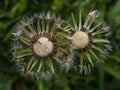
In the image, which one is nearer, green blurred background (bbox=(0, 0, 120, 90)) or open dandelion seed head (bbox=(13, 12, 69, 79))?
open dandelion seed head (bbox=(13, 12, 69, 79))

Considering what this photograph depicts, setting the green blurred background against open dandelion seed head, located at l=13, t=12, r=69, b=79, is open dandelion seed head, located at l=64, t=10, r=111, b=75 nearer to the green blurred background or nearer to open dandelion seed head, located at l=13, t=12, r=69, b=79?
open dandelion seed head, located at l=13, t=12, r=69, b=79

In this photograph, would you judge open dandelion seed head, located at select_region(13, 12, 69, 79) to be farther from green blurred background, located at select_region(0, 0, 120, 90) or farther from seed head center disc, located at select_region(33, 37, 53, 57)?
green blurred background, located at select_region(0, 0, 120, 90)

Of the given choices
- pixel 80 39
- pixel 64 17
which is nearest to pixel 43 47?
pixel 80 39

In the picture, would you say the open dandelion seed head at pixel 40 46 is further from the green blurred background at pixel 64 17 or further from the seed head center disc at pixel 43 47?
the green blurred background at pixel 64 17

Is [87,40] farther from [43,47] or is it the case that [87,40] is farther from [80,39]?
[43,47]

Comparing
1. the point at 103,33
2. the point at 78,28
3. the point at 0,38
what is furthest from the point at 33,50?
the point at 0,38

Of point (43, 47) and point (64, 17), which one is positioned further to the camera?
point (64, 17)

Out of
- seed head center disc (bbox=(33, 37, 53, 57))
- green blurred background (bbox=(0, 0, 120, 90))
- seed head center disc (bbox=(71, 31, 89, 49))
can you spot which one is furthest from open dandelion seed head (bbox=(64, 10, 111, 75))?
green blurred background (bbox=(0, 0, 120, 90))

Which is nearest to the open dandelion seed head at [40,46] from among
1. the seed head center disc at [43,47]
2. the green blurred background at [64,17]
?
the seed head center disc at [43,47]
